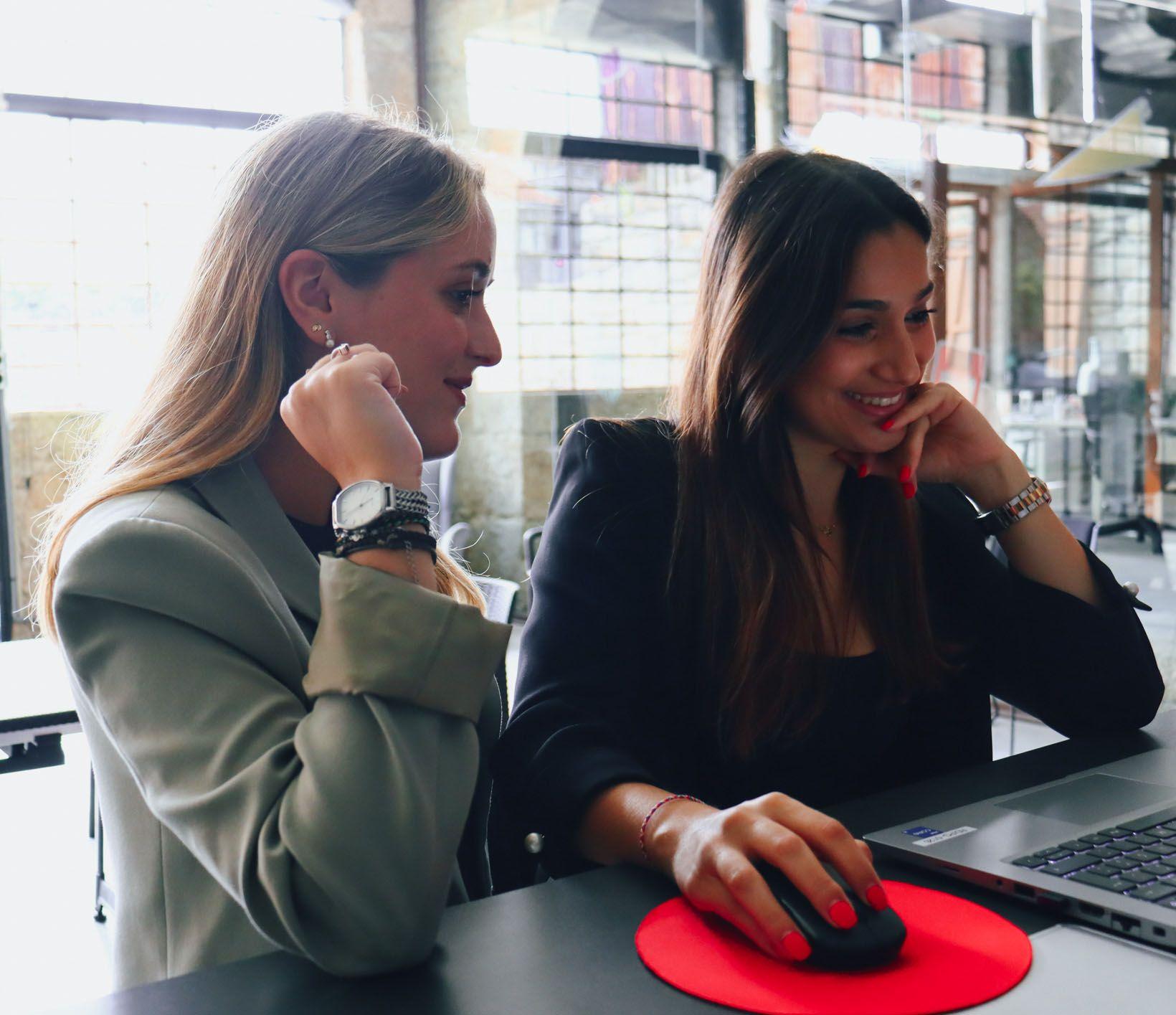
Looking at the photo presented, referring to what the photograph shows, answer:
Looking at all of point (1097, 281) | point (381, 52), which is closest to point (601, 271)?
point (381, 52)

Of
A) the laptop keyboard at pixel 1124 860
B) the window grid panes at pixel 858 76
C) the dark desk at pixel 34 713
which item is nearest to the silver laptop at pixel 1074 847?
the laptop keyboard at pixel 1124 860

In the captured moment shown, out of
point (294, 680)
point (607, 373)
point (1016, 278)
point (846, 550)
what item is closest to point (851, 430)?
point (846, 550)

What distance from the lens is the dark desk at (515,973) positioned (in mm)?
674

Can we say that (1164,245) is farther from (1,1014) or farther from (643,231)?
(1,1014)

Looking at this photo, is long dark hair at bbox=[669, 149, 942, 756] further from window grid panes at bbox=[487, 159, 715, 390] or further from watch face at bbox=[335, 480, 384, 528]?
window grid panes at bbox=[487, 159, 715, 390]

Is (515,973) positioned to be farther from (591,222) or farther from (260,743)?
(591,222)

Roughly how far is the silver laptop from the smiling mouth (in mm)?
502

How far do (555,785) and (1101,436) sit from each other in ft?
11.0

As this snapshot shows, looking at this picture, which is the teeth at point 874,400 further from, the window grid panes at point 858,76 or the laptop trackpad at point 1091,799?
the window grid panes at point 858,76

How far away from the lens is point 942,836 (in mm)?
915

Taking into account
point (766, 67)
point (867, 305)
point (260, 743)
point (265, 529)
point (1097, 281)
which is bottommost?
point (260, 743)

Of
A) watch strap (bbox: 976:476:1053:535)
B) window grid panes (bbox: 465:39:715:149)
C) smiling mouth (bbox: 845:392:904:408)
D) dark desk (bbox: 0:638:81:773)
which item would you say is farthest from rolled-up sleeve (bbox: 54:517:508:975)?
window grid panes (bbox: 465:39:715:149)

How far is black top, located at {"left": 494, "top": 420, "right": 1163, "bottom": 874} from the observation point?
44.3 inches

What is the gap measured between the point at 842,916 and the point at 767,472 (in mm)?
757
